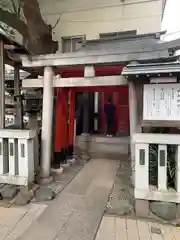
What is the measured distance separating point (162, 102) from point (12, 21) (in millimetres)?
3798

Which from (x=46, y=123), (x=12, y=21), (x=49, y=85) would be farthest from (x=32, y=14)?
(x=46, y=123)

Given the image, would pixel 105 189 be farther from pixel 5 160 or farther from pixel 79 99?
pixel 79 99

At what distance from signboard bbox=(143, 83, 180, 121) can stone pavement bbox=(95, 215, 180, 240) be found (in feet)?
5.47

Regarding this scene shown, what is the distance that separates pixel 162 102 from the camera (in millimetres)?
3588

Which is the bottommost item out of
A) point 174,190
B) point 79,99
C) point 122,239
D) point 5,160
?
point 122,239

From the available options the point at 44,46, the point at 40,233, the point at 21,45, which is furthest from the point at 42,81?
the point at 40,233

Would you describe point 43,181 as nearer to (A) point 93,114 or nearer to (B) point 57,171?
(B) point 57,171

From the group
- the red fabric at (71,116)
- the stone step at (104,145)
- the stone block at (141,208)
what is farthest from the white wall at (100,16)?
the stone block at (141,208)

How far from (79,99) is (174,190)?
7.28 metres

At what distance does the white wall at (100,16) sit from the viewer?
842cm

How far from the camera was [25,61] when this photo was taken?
16.0ft

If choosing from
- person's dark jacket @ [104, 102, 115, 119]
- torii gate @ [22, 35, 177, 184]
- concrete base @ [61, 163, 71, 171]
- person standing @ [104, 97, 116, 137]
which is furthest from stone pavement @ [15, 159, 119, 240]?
person's dark jacket @ [104, 102, 115, 119]

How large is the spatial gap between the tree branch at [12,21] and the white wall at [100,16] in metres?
4.44

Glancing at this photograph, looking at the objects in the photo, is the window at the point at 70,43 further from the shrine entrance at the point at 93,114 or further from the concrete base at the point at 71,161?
the concrete base at the point at 71,161
